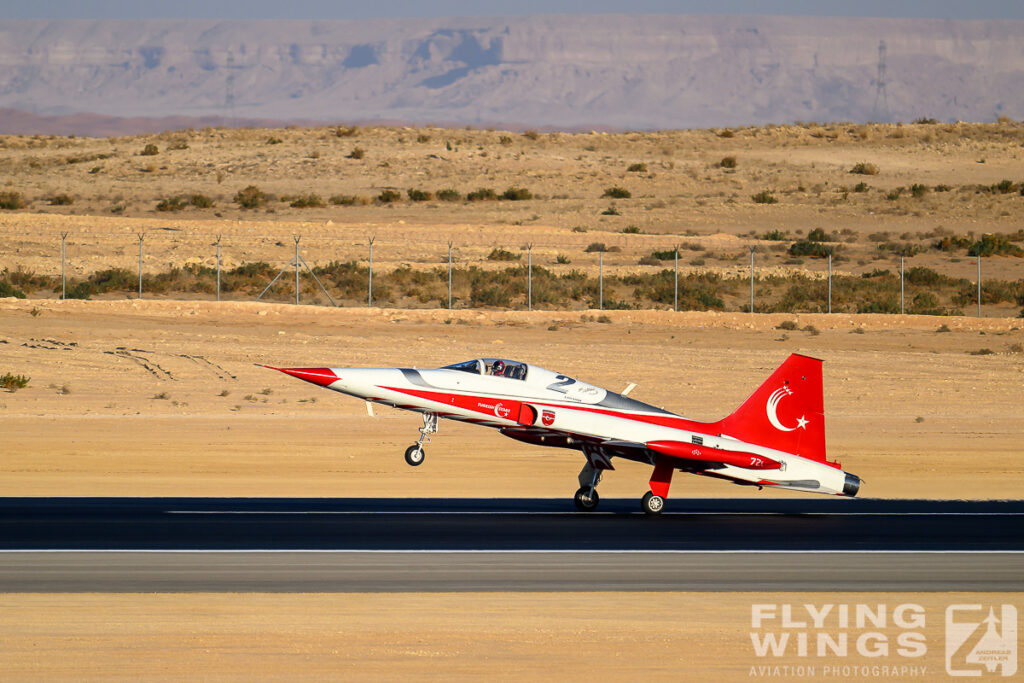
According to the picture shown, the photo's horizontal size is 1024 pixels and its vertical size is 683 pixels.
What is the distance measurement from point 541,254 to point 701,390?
1329 inches

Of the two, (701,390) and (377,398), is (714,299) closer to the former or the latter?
(701,390)

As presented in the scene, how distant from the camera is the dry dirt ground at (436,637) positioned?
40.2ft

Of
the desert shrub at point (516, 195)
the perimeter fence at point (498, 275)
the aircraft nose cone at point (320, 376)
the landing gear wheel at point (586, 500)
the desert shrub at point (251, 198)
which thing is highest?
the desert shrub at point (516, 195)

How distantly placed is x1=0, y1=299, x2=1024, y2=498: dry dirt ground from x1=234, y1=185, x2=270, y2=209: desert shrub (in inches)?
1588

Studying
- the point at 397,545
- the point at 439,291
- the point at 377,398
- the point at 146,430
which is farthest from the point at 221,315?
the point at 397,545

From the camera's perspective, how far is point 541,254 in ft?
243

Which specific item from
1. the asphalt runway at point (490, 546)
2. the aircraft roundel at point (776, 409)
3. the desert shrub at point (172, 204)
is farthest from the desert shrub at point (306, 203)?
the aircraft roundel at point (776, 409)

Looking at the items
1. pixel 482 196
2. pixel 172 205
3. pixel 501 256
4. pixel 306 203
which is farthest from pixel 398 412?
pixel 482 196

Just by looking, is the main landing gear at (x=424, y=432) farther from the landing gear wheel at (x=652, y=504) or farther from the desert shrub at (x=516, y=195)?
the desert shrub at (x=516, y=195)

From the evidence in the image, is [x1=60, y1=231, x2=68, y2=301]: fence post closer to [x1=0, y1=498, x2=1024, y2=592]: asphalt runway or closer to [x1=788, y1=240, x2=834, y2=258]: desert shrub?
[x1=0, y1=498, x2=1024, y2=592]: asphalt runway

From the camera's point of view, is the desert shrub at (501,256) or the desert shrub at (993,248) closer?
the desert shrub at (501,256)

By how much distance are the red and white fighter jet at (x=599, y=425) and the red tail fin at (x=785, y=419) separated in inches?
0.6

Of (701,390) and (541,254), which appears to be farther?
(541,254)

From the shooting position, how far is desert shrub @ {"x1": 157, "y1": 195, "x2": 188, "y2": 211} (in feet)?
296
